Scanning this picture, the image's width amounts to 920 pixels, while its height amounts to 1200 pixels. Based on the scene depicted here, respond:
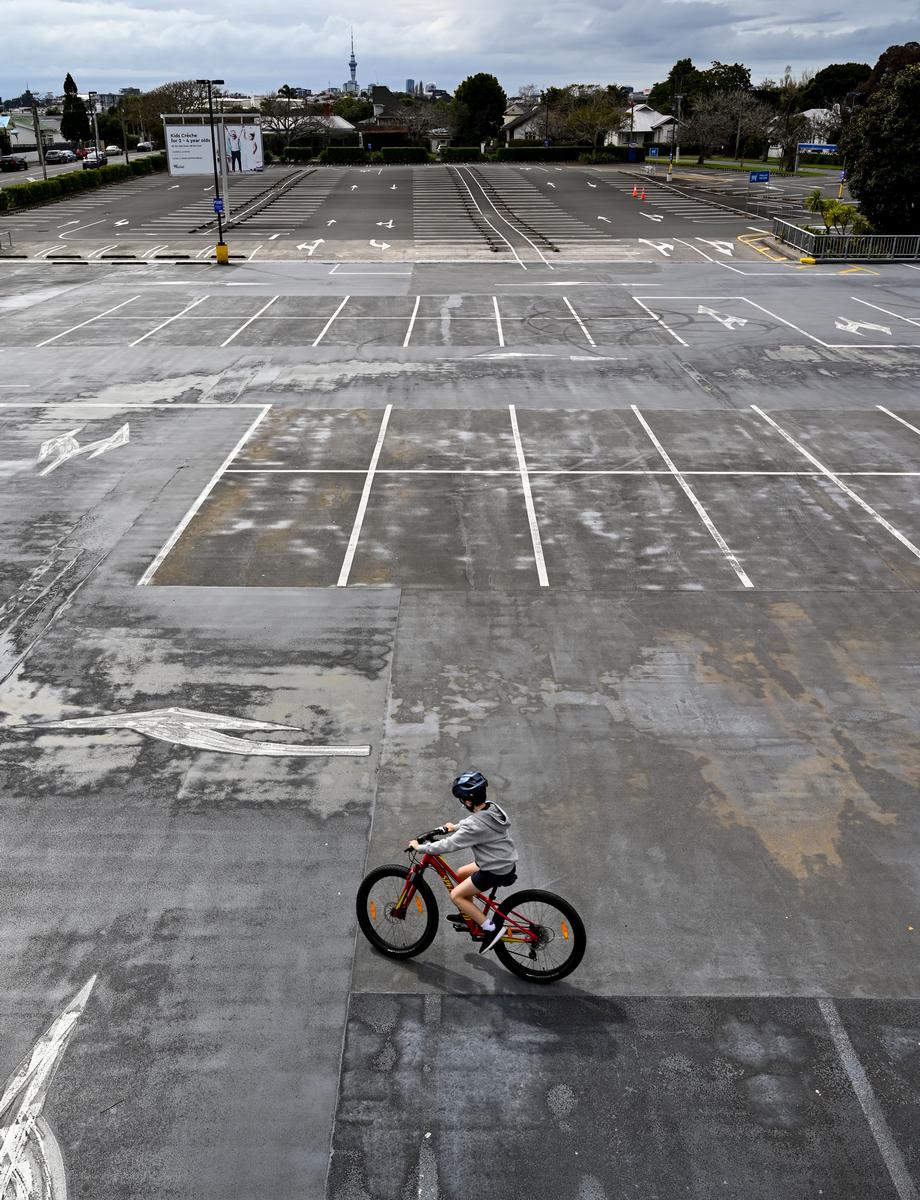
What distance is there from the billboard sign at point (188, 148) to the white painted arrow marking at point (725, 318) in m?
39.3

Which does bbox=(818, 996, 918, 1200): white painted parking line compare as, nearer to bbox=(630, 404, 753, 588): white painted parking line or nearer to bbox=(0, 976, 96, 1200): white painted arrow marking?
bbox=(0, 976, 96, 1200): white painted arrow marking

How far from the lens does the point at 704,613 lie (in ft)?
40.3

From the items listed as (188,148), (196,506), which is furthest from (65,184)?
(196,506)

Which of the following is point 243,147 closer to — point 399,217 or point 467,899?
point 399,217

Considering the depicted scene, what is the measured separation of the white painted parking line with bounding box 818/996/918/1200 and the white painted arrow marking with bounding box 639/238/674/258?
140 ft

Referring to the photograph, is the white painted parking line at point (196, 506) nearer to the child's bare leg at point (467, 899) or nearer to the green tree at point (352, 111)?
the child's bare leg at point (467, 899)

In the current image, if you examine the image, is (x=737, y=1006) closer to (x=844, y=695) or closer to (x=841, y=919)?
(x=841, y=919)

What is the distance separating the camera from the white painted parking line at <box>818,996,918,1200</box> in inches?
218

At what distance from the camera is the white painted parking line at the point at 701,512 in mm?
13430

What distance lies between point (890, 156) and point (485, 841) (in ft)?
153

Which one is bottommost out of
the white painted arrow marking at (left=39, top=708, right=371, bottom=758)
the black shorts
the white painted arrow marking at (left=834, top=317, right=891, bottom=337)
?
the white painted arrow marking at (left=39, top=708, right=371, bottom=758)

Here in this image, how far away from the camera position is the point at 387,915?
7145mm

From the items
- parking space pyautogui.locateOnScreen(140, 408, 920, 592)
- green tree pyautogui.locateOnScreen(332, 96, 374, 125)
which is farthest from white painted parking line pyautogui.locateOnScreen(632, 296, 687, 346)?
green tree pyautogui.locateOnScreen(332, 96, 374, 125)

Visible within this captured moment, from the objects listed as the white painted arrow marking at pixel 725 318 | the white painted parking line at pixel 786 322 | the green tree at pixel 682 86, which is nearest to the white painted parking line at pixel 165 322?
the white painted arrow marking at pixel 725 318
